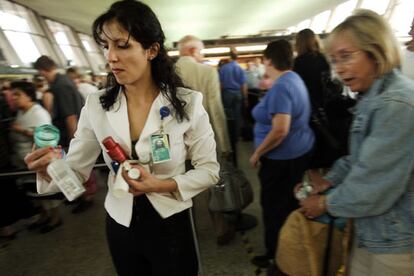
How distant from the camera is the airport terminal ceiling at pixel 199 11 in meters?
12.1

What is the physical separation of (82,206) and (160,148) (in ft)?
10.7

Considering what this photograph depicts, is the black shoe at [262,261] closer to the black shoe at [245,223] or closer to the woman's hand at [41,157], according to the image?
the black shoe at [245,223]

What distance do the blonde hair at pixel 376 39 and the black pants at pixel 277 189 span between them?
1.21m

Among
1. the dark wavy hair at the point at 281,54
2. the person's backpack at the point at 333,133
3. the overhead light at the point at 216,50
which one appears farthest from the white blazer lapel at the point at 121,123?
the overhead light at the point at 216,50

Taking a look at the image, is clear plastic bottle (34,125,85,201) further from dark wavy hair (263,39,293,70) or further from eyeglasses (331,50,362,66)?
dark wavy hair (263,39,293,70)

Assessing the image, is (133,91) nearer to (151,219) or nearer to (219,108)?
(151,219)

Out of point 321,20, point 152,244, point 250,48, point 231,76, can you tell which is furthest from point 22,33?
point 321,20

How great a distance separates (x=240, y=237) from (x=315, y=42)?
2004 millimetres

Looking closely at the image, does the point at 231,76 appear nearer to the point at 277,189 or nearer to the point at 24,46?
the point at 277,189

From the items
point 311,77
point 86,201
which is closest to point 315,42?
point 311,77

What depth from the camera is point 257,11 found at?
16016 mm

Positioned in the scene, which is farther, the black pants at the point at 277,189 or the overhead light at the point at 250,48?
the overhead light at the point at 250,48

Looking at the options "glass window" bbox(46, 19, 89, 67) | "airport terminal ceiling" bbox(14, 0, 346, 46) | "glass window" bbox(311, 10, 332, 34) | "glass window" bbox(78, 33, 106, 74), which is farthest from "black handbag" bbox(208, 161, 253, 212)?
"glass window" bbox(311, 10, 332, 34)

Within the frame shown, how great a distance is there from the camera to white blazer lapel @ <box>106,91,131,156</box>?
3.64 feet
